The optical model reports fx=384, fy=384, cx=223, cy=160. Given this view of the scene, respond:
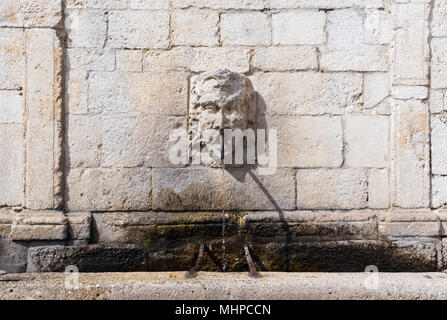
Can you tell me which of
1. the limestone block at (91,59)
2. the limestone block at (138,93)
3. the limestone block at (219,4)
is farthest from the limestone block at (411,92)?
the limestone block at (91,59)

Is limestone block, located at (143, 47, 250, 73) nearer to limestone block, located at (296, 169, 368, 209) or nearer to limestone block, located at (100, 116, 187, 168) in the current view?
limestone block, located at (100, 116, 187, 168)

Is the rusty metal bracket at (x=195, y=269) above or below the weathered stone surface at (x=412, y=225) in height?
below

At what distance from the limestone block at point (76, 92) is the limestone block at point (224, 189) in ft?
2.52

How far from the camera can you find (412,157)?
9.64ft

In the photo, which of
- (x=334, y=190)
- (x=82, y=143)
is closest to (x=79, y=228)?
(x=82, y=143)

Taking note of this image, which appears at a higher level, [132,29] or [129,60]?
[132,29]

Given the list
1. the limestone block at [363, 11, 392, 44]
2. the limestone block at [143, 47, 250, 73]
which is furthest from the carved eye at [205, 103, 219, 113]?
the limestone block at [363, 11, 392, 44]

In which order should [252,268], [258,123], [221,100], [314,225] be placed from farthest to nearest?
[258,123]
[314,225]
[221,100]
[252,268]

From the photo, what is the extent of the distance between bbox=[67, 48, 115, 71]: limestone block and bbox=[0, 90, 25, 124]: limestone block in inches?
19.1

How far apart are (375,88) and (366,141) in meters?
0.42

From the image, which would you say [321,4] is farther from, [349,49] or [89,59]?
[89,59]

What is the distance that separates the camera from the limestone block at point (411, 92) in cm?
294

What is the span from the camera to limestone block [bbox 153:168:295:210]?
299 cm

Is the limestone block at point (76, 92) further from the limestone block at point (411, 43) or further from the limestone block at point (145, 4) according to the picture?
the limestone block at point (411, 43)
